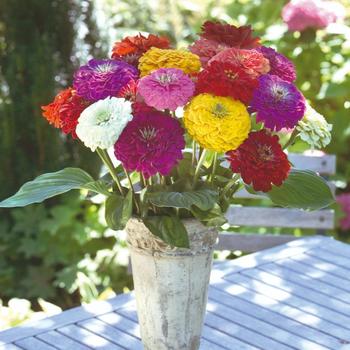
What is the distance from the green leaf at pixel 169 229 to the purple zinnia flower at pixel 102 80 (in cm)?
25

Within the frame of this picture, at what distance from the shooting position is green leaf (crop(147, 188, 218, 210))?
152 centimetres

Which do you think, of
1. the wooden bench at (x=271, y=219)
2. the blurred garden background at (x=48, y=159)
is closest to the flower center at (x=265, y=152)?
the wooden bench at (x=271, y=219)

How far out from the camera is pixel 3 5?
3.58 metres

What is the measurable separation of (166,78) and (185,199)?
22cm

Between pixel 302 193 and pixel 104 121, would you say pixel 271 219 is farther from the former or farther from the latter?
pixel 104 121

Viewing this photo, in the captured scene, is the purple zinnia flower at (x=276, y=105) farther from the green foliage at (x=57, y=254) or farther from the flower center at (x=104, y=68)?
the green foliage at (x=57, y=254)

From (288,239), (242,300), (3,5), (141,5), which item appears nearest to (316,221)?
(288,239)

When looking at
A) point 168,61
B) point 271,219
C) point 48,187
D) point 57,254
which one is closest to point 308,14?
point 271,219

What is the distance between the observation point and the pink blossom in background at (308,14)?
12.4 feet

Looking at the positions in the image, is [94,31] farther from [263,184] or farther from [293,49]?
[263,184]

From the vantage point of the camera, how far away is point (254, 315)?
2283 mm

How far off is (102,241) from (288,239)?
1.13m

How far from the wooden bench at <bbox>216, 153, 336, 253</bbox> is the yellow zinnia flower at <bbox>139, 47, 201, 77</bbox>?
53.6 inches

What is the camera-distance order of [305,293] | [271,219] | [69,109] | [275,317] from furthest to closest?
[271,219] < [305,293] < [275,317] < [69,109]
